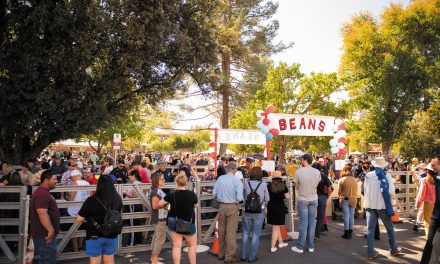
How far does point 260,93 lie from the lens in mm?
22062

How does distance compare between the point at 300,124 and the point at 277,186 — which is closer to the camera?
the point at 277,186

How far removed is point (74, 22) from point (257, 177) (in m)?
7.66

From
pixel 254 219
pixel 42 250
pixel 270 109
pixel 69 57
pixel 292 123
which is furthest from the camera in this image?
pixel 292 123

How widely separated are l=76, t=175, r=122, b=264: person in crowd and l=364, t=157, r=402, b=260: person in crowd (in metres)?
5.13

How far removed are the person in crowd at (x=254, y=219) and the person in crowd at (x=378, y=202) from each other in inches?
83.3

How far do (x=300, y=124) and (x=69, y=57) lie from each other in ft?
24.2

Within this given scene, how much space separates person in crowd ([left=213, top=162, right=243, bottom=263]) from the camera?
682 centimetres

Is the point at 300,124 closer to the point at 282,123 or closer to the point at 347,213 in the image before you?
the point at 282,123

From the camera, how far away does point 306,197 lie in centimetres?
746

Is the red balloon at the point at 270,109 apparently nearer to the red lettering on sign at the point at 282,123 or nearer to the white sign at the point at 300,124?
the white sign at the point at 300,124

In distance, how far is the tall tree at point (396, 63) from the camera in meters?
32.9

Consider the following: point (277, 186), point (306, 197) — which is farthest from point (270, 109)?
point (306, 197)

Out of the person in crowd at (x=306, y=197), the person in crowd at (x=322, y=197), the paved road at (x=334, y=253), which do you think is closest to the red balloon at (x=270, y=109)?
the person in crowd at (x=322, y=197)

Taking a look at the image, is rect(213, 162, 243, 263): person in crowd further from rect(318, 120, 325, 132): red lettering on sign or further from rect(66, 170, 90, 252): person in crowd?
rect(318, 120, 325, 132): red lettering on sign
